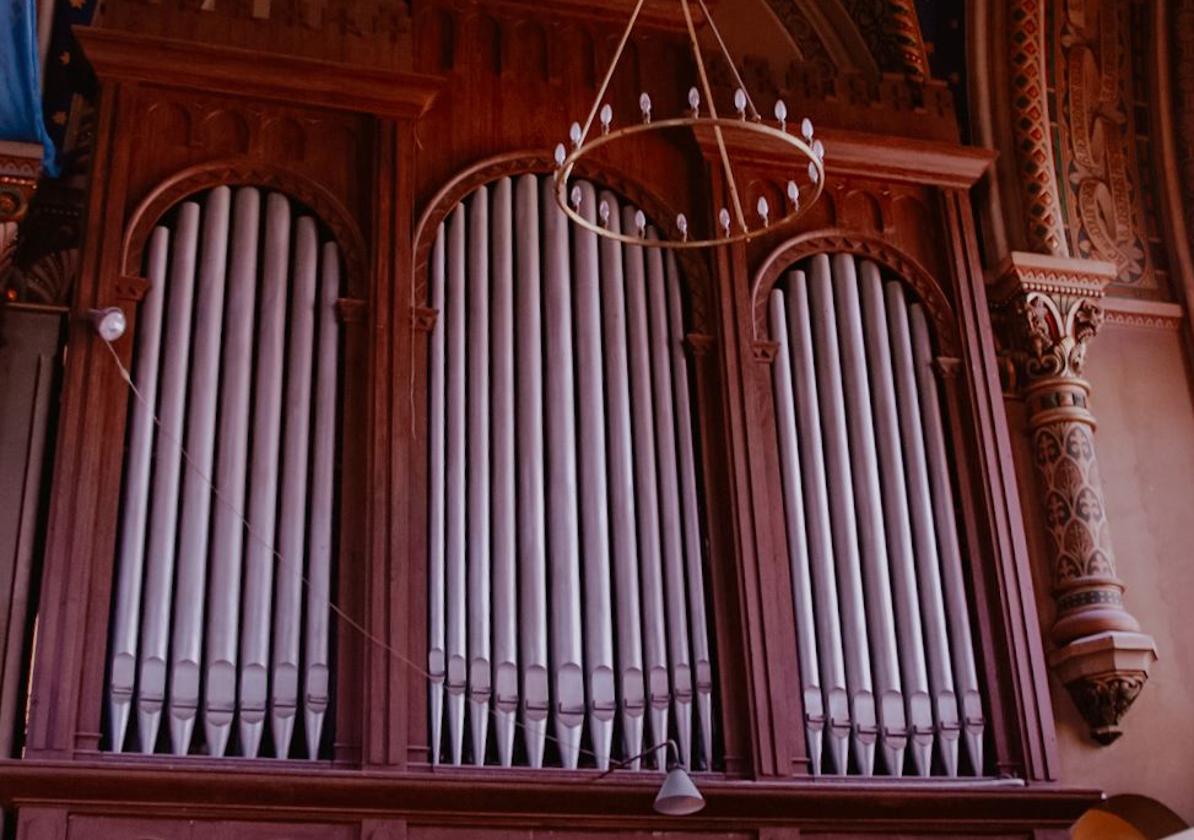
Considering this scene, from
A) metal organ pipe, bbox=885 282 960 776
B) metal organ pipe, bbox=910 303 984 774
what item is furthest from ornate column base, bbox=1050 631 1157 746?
metal organ pipe, bbox=885 282 960 776

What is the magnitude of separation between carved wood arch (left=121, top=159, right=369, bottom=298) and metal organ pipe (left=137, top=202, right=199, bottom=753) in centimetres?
12

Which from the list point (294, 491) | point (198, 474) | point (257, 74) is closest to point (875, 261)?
point (257, 74)

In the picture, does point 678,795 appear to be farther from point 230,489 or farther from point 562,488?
point 230,489

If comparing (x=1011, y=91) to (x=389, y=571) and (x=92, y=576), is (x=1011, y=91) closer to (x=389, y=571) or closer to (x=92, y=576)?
(x=389, y=571)

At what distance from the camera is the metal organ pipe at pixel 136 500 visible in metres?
8.12

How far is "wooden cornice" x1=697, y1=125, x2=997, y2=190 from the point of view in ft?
34.3

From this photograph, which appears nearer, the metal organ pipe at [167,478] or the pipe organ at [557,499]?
the metal organ pipe at [167,478]

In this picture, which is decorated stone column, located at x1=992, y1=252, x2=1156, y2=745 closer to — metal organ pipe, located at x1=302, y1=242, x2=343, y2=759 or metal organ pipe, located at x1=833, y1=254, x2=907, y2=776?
metal organ pipe, located at x1=833, y1=254, x2=907, y2=776

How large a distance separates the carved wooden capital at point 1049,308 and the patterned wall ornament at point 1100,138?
0.49m

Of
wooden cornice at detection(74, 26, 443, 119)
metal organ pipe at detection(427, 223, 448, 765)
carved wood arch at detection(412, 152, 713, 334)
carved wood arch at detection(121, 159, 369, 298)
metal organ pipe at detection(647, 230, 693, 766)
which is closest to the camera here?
metal organ pipe at detection(427, 223, 448, 765)

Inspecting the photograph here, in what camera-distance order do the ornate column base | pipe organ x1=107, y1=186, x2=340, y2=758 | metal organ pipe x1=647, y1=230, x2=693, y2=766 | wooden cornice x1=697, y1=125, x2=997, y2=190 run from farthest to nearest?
wooden cornice x1=697, y1=125, x2=997, y2=190 → the ornate column base → metal organ pipe x1=647, y1=230, x2=693, y2=766 → pipe organ x1=107, y1=186, x2=340, y2=758

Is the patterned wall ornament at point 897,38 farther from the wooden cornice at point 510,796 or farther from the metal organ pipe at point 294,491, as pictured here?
the wooden cornice at point 510,796

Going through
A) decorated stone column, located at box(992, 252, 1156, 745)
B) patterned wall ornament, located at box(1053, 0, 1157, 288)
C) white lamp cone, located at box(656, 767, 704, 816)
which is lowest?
white lamp cone, located at box(656, 767, 704, 816)

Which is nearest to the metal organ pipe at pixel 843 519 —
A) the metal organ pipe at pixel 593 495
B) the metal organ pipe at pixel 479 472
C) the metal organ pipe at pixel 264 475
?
the metal organ pipe at pixel 593 495
